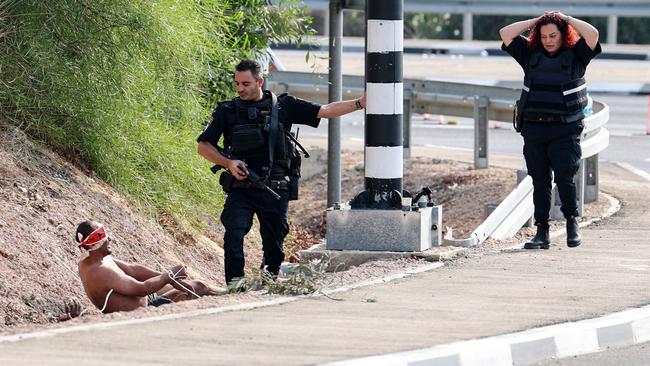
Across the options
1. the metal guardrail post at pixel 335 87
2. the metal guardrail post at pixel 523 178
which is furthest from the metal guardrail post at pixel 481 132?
the metal guardrail post at pixel 523 178

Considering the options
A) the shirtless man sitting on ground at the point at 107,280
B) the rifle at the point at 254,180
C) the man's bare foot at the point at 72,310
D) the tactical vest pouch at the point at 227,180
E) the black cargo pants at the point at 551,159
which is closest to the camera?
the man's bare foot at the point at 72,310

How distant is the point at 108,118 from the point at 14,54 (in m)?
0.84

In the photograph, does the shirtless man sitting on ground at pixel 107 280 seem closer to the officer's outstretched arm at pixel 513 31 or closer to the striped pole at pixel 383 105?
the striped pole at pixel 383 105

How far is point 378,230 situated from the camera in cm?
1048

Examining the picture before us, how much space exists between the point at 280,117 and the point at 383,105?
0.82m

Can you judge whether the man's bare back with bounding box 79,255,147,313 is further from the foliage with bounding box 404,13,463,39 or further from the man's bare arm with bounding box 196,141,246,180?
the foliage with bounding box 404,13,463,39

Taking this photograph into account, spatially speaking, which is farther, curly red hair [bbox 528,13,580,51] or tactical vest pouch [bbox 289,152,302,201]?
curly red hair [bbox 528,13,580,51]

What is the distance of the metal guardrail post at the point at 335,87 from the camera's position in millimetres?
14026

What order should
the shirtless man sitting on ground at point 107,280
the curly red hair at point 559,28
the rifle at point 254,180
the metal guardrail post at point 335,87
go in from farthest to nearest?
1. the metal guardrail post at point 335,87
2. the curly red hair at point 559,28
3. the rifle at point 254,180
4. the shirtless man sitting on ground at point 107,280

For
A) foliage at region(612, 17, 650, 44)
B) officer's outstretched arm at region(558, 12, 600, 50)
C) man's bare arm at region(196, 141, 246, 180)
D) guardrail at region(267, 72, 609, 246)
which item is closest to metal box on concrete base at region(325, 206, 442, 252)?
guardrail at region(267, 72, 609, 246)

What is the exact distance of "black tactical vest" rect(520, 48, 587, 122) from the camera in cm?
1091

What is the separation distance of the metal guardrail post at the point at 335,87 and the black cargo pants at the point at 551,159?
9.82ft

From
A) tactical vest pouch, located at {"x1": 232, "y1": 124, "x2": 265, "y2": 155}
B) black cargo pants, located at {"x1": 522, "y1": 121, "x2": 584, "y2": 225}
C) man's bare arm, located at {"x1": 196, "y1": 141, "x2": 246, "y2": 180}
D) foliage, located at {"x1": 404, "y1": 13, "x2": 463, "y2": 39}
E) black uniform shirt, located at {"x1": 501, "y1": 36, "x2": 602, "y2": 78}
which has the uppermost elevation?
black uniform shirt, located at {"x1": 501, "y1": 36, "x2": 602, "y2": 78}

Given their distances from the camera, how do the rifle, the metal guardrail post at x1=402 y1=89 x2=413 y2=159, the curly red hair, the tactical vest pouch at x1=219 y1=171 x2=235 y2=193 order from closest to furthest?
the rifle, the tactical vest pouch at x1=219 y1=171 x2=235 y2=193, the curly red hair, the metal guardrail post at x1=402 y1=89 x2=413 y2=159
